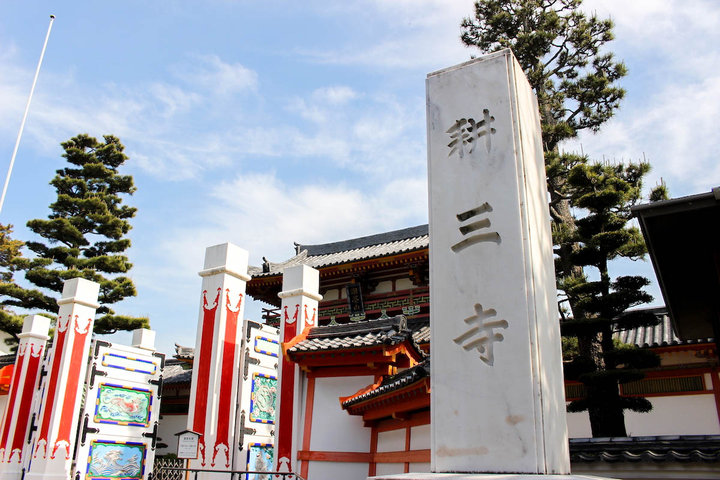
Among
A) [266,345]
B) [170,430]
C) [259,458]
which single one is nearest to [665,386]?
[266,345]

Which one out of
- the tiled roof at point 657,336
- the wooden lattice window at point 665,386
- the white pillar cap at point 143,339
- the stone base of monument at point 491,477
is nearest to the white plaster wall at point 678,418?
the wooden lattice window at point 665,386

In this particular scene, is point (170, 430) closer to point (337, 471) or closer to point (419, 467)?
point (337, 471)

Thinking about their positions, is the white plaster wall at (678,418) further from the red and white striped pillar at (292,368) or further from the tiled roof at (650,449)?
the red and white striped pillar at (292,368)

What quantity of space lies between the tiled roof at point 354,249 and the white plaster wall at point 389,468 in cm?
720

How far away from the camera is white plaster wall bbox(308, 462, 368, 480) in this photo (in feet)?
27.0

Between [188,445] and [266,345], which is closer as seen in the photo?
[188,445]

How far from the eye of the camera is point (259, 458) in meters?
10.3

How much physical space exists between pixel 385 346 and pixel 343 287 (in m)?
8.44

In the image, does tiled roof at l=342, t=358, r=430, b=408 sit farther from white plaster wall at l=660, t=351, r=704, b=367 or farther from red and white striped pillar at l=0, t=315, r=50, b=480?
red and white striped pillar at l=0, t=315, r=50, b=480

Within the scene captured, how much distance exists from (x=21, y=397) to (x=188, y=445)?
725 centimetres

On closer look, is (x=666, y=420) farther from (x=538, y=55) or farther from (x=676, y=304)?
(x=538, y=55)

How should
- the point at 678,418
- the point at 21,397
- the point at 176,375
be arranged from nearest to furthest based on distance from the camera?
the point at 678,418 < the point at 21,397 < the point at 176,375

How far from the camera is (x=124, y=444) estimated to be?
12109mm

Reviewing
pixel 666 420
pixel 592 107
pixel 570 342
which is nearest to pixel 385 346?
pixel 570 342
